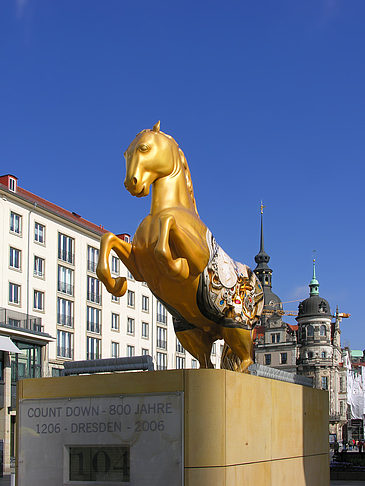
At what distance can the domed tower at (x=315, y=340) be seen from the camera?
103875 millimetres

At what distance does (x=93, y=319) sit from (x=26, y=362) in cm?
1039

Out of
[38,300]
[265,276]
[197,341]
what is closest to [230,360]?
[197,341]

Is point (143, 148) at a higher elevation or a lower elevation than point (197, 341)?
higher

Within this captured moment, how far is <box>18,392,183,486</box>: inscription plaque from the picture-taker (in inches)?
380

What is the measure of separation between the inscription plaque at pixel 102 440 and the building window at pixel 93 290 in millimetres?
42549

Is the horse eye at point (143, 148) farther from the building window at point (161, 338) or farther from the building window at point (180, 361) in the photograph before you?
the building window at point (180, 361)

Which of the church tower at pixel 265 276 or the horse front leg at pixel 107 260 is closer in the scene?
the horse front leg at pixel 107 260

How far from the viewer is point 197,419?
966 centimetres

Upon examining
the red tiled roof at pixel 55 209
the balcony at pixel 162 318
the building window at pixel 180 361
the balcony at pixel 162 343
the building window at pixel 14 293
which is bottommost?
the building window at pixel 180 361

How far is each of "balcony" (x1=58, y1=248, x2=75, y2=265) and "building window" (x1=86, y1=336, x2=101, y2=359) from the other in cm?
571

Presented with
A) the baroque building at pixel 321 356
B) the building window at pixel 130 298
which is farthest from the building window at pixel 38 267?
the baroque building at pixel 321 356

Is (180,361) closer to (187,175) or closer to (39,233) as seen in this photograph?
(39,233)

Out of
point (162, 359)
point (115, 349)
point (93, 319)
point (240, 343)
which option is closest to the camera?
point (240, 343)

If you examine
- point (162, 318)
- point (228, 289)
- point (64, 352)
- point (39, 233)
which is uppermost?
point (39, 233)
